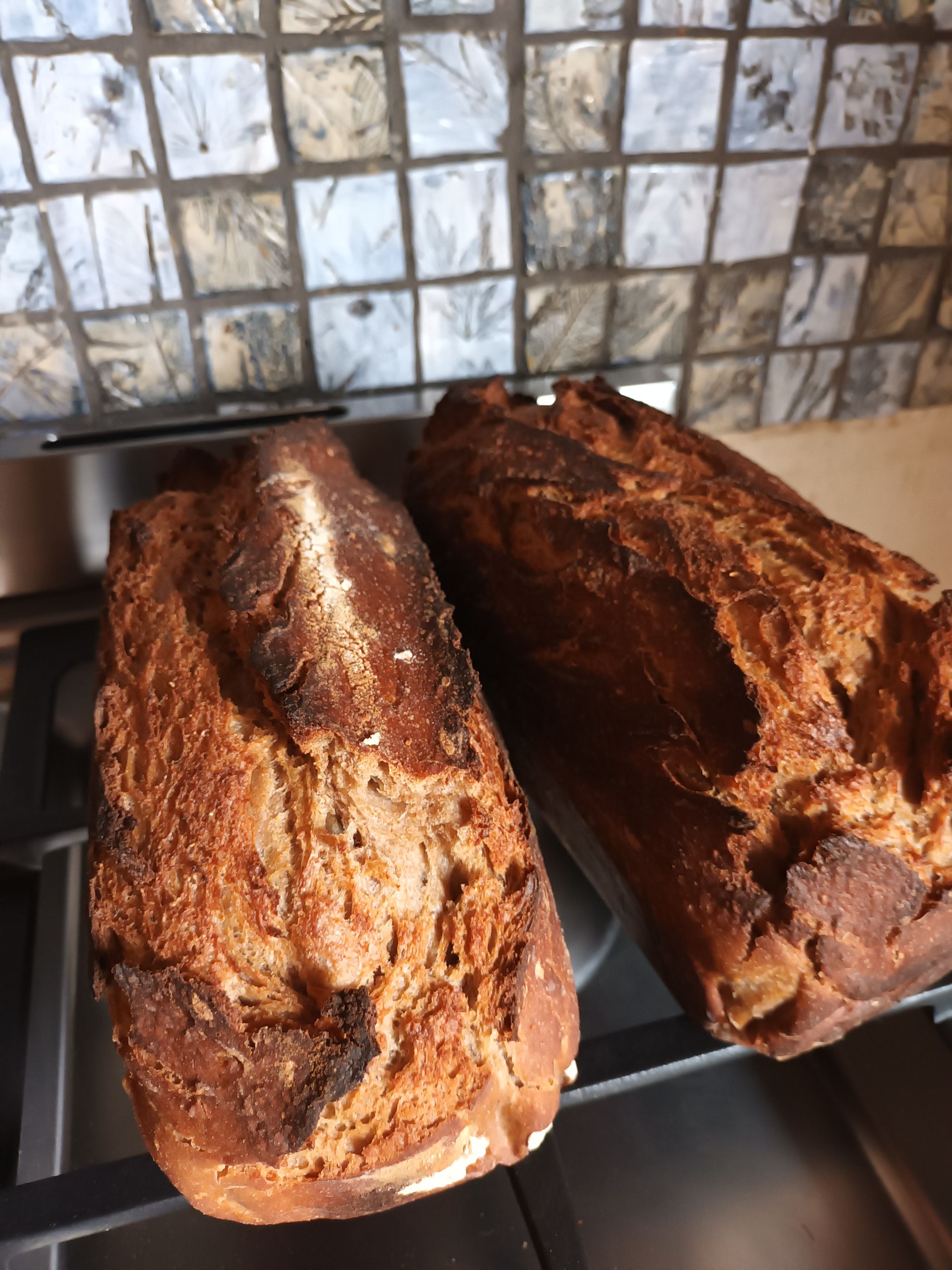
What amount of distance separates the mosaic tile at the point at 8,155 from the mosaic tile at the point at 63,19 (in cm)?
6

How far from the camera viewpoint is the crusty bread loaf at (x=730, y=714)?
0.57 metres

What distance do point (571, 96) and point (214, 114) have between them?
0.39 meters

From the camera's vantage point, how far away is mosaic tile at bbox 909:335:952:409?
1.20 meters

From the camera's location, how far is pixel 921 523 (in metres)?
1.38

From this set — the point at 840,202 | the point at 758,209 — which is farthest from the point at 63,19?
the point at 840,202

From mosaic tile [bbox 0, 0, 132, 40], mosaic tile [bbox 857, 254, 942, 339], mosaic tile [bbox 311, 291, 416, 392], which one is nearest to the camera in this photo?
mosaic tile [bbox 0, 0, 132, 40]

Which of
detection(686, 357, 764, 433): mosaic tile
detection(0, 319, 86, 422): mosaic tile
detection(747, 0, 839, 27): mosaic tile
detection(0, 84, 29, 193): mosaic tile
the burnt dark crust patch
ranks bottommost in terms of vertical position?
the burnt dark crust patch

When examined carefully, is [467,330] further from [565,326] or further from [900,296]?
[900,296]

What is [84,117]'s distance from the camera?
2.76ft

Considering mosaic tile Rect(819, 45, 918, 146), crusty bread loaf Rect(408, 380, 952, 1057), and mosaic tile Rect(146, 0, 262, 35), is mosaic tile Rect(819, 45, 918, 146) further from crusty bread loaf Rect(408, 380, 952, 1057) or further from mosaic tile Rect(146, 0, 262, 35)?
mosaic tile Rect(146, 0, 262, 35)

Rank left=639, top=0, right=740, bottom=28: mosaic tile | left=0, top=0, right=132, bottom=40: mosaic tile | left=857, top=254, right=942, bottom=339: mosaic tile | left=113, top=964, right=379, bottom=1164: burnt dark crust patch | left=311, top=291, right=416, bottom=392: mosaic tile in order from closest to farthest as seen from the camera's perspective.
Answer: left=113, top=964, right=379, bottom=1164: burnt dark crust patch
left=0, top=0, right=132, bottom=40: mosaic tile
left=639, top=0, right=740, bottom=28: mosaic tile
left=311, top=291, right=416, bottom=392: mosaic tile
left=857, top=254, right=942, bottom=339: mosaic tile

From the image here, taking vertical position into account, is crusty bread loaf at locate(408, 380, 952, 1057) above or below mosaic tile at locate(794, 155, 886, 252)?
below

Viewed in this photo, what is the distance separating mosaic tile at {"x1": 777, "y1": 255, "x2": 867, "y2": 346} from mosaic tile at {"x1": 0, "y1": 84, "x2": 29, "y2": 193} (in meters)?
0.92

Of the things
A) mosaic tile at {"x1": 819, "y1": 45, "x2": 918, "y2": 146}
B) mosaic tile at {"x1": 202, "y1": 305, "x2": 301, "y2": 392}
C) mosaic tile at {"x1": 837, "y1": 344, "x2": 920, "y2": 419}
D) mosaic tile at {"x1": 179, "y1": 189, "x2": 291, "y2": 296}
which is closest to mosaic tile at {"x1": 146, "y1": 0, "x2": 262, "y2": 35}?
mosaic tile at {"x1": 179, "y1": 189, "x2": 291, "y2": 296}
